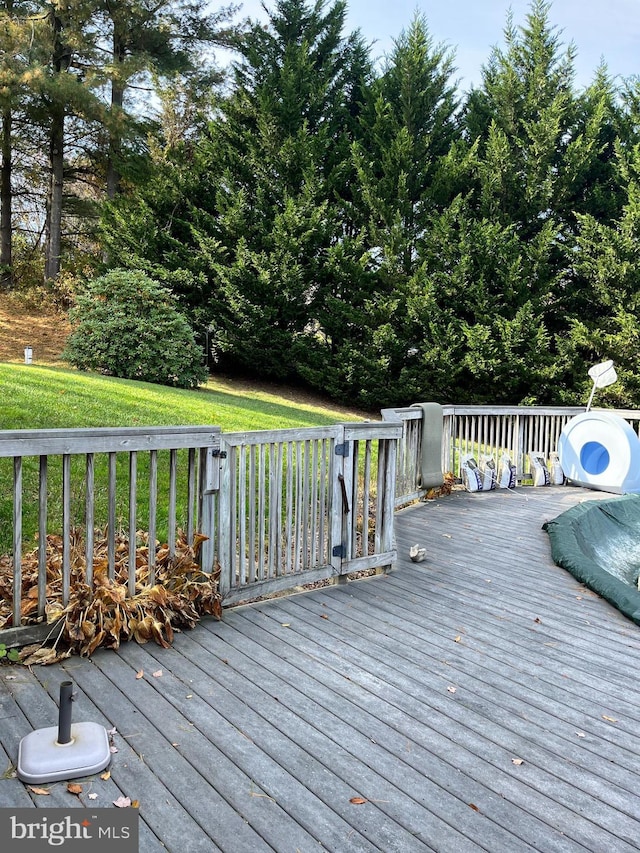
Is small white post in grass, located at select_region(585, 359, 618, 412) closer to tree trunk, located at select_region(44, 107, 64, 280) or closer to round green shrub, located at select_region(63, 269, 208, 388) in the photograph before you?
round green shrub, located at select_region(63, 269, 208, 388)

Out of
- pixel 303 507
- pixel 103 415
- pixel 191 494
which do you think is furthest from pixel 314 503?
pixel 103 415

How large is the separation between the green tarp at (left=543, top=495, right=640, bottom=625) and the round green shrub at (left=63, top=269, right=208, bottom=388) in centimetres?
726

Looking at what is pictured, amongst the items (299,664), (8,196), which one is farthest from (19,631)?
(8,196)

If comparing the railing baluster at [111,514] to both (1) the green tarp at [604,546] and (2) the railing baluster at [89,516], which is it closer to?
(2) the railing baluster at [89,516]

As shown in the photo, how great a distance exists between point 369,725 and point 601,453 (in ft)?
19.0

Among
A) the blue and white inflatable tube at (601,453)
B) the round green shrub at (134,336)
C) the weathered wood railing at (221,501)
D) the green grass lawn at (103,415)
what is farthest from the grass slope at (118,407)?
the blue and white inflatable tube at (601,453)

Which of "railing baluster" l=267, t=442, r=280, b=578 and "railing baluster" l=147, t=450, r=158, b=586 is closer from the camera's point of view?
"railing baluster" l=147, t=450, r=158, b=586

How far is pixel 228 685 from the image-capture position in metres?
2.48

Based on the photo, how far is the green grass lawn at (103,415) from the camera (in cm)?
443

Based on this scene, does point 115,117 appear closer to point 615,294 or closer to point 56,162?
point 56,162

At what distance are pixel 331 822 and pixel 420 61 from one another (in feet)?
42.3

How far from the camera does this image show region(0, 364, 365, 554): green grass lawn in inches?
174

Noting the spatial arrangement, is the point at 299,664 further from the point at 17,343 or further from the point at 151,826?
the point at 17,343

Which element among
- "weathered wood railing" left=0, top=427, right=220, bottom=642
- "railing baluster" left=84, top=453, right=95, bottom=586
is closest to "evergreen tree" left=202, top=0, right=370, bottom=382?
"weathered wood railing" left=0, top=427, right=220, bottom=642
